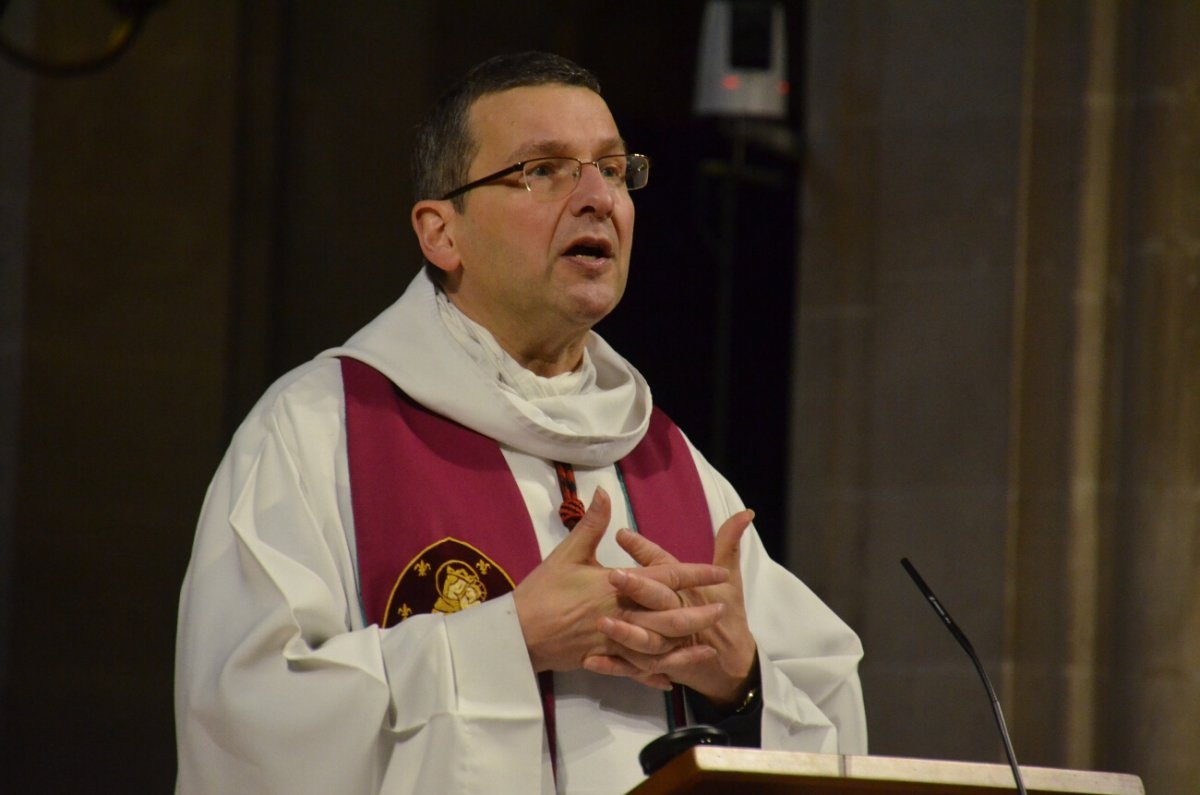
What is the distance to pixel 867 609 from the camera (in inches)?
245

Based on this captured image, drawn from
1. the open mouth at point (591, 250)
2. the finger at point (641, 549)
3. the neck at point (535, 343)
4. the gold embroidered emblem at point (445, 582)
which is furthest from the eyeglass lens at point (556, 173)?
the finger at point (641, 549)

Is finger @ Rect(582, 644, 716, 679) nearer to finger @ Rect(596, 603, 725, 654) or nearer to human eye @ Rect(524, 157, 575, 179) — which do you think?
finger @ Rect(596, 603, 725, 654)

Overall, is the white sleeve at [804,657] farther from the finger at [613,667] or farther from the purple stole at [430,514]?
the finger at [613,667]

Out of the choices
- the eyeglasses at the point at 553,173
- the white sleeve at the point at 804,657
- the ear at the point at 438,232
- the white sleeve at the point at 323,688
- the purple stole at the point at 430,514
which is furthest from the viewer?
the ear at the point at 438,232

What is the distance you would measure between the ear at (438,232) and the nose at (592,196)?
27cm

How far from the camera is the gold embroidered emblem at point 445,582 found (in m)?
3.38

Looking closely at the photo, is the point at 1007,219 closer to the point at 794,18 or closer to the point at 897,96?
the point at 897,96

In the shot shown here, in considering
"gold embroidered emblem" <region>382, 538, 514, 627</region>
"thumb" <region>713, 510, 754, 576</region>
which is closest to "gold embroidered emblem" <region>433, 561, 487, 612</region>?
"gold embroidered emblem" <region>382, 538, 514, 627</region>

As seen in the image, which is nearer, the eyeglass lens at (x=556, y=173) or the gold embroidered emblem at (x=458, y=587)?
the gold embroidered emblem at (x=458, y=587)

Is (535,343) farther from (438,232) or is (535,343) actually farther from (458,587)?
(458,587)

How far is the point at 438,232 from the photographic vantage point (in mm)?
3793

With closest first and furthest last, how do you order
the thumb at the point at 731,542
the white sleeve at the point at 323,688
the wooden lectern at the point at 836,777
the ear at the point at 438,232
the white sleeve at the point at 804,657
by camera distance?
the wooden lectern at the point at 836,777 < the white sleeve at the point at 323,688 < the thumb at the point at 731,542 < the white sleeve at the point at 804,657 < the ear at the point at 438,232

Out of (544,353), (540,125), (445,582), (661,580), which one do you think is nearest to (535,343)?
(544,353)

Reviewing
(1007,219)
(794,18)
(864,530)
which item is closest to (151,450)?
(864,530)
